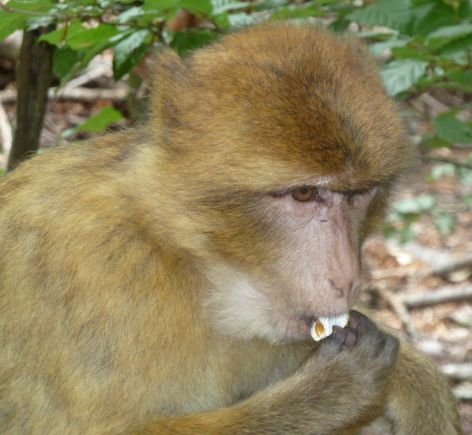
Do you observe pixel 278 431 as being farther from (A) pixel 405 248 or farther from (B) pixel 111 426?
(A) pixel 405 248

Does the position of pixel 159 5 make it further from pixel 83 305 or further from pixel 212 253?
pixel 83 305

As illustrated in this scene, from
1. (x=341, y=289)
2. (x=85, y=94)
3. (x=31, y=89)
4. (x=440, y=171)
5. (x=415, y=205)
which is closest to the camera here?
(x=341, y=289)

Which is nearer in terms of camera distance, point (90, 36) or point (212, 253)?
point (212, 253)

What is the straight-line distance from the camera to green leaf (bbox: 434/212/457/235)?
24.2ft

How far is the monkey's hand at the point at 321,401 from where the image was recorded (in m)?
3.22

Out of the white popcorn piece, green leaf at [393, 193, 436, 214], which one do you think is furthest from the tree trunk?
green leaf at [393, 193, 436, 214]

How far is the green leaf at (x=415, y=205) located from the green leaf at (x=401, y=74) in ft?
11.7

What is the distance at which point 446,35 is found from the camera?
364cm

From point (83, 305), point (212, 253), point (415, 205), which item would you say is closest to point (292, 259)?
point (212, 253)

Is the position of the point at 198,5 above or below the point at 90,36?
above

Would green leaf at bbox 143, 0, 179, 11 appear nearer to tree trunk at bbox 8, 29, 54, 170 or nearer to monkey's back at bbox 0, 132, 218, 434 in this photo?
Result: monkey's back at bbox 0, 132, 218, 434

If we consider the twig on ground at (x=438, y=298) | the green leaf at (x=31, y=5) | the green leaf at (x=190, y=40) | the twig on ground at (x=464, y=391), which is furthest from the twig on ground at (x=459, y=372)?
the green leaf at (x=31, y=5)

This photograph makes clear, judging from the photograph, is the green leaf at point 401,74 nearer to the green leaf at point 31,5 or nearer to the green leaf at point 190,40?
the green leaf at point 190,40

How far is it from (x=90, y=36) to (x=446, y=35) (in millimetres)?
1363
